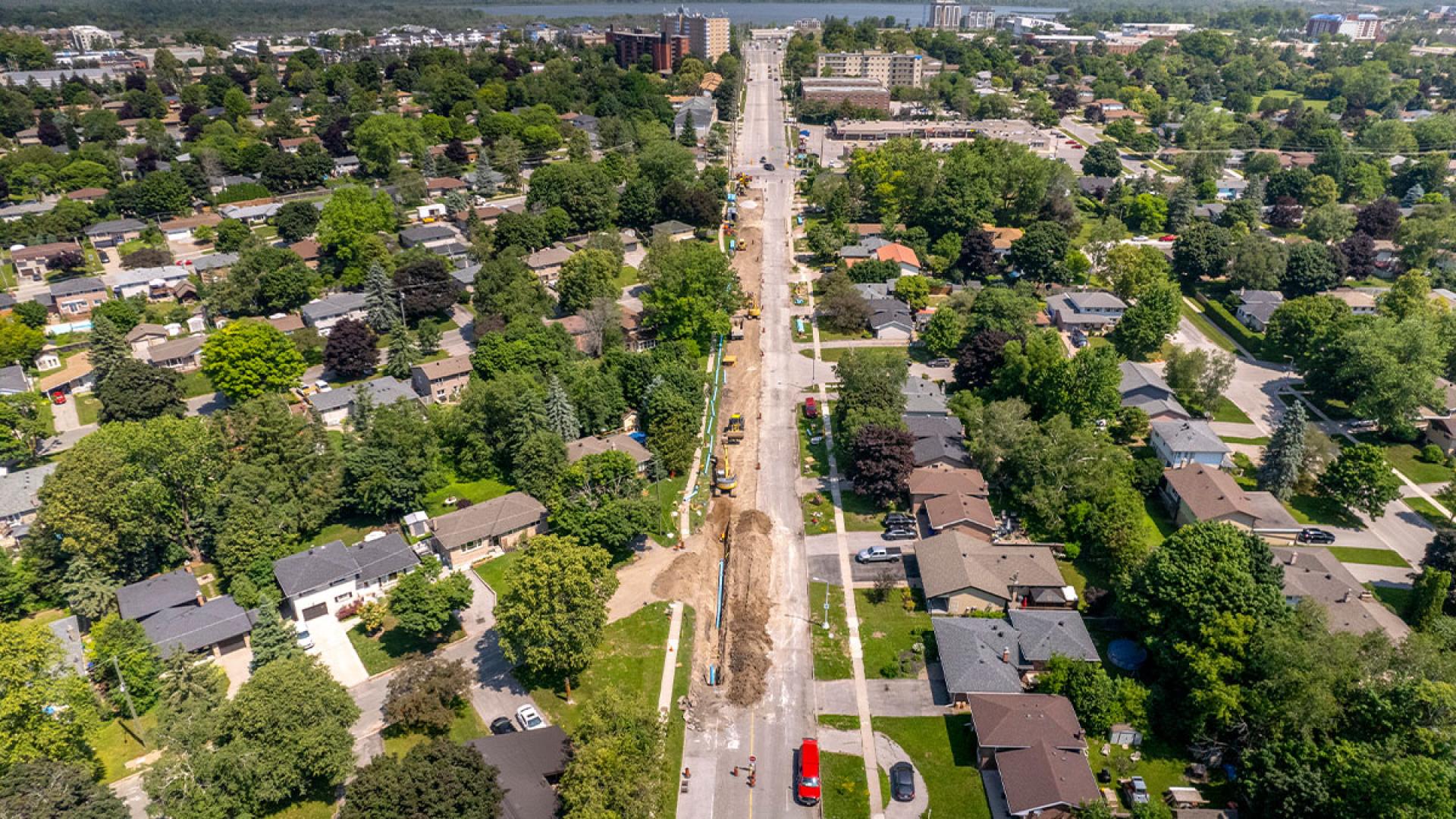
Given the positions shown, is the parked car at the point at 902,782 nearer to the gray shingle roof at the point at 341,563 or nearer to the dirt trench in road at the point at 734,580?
the dirt trench in road at the point at 734,580

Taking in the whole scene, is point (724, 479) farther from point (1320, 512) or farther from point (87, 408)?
point (87, 408)

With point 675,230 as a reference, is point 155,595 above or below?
below

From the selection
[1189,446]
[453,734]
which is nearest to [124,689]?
[453,734]

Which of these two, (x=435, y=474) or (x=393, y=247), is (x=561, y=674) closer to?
(x=435, y=474)

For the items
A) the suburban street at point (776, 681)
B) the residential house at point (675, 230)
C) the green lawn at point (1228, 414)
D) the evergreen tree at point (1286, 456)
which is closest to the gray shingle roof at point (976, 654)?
the suburban street at point (776, 681)

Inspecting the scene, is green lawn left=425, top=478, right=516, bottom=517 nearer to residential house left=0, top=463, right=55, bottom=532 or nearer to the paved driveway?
the paved driveway

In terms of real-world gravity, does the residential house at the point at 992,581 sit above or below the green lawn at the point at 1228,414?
below

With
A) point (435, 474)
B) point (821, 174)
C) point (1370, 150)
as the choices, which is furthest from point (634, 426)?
point (1370, 150)
